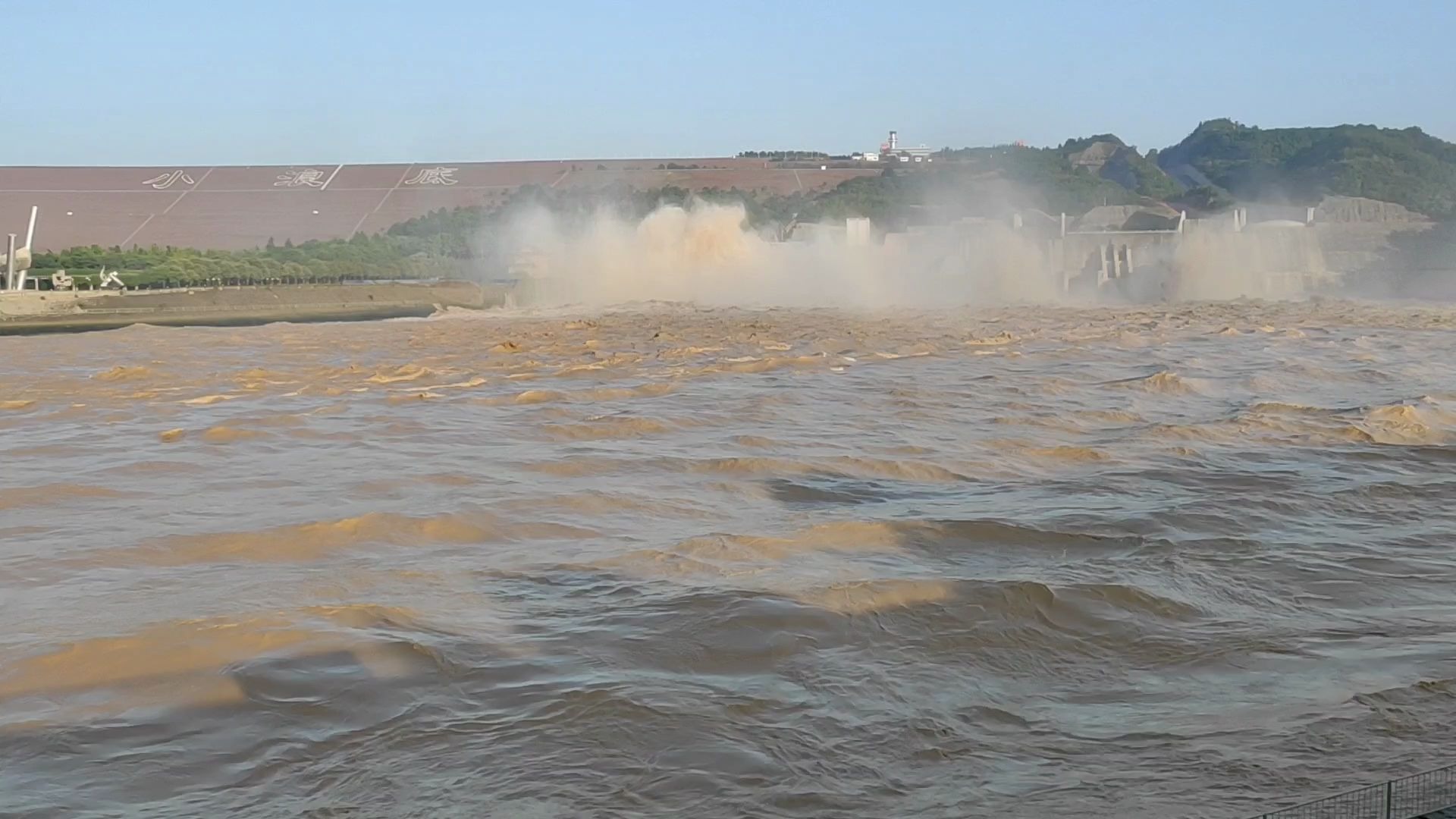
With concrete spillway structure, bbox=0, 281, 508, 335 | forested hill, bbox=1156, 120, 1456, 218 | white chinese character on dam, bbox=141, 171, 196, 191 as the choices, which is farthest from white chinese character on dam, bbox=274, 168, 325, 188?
forested hill, bbox=1156, 120, 1456, 218

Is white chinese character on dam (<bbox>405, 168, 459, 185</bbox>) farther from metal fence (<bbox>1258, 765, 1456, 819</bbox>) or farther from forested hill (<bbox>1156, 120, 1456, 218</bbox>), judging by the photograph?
metal fence (<bbox>1258, 765, 1456, 819</bbox>)

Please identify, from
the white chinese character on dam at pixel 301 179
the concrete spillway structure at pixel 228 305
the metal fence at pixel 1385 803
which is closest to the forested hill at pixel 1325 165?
the concrete spillway structure at pixel 228 305

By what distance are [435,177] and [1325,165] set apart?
6424 cm

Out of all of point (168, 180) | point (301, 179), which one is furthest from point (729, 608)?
point (168, 180)

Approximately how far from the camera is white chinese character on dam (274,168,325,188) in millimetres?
112438

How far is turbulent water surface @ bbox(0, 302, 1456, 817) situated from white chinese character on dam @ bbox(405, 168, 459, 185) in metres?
96.5

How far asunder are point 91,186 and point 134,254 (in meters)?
48.8

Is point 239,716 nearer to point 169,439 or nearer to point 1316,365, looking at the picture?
point 169,439

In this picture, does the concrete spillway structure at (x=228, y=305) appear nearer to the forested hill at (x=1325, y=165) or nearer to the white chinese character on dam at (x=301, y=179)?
the forested hill at (x=1325, y=165)

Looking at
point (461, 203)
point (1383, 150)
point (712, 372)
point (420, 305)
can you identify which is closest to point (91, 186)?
point (461, 203)

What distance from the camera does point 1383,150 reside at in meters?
108

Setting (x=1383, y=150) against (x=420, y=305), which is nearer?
(x=420, y=305)

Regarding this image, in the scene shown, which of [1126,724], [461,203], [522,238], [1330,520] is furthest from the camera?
[461,203]

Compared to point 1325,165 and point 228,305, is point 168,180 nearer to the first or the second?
point 228,305
